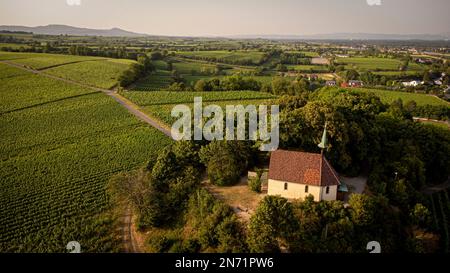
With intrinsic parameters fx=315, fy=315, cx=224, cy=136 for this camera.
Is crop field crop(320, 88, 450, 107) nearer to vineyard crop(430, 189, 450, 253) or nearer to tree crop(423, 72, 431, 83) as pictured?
tree crop(423, 72, 431, 83)

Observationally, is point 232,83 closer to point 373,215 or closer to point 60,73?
point 60,73

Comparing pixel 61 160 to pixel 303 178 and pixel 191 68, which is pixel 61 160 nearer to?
pixel 303 178

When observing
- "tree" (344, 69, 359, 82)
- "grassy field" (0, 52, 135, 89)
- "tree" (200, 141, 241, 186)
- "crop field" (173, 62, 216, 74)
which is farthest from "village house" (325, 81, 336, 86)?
"tree" (200, 141, 241, 186)
